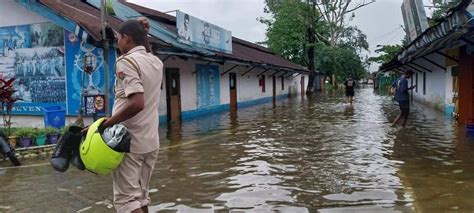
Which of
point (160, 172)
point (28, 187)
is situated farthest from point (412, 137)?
point (28, 187)

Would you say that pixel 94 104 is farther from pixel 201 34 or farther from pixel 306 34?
pixel 306 34

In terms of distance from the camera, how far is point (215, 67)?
20109 millimetres

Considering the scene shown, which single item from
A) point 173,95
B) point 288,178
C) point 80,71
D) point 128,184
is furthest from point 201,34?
point 128,184

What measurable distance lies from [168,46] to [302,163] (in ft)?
21.2

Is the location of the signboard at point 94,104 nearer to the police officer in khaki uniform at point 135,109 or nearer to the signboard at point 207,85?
the signboard at point 207,85

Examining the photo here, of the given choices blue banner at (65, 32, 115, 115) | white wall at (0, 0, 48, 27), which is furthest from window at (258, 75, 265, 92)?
white wall at (0, 0, 48, 27)

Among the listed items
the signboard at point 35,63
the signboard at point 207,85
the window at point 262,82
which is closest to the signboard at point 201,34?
the signboard at point 207,85

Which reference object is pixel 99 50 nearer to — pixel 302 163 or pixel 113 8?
pixel 113 8

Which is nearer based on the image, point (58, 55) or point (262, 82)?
point (58, 55)

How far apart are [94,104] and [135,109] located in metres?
9.59

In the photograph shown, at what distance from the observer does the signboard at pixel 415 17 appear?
18.4m

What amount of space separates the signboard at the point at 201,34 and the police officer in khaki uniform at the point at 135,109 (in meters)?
12.2

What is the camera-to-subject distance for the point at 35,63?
1277 cm

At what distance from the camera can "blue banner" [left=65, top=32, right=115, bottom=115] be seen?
39.3ft
